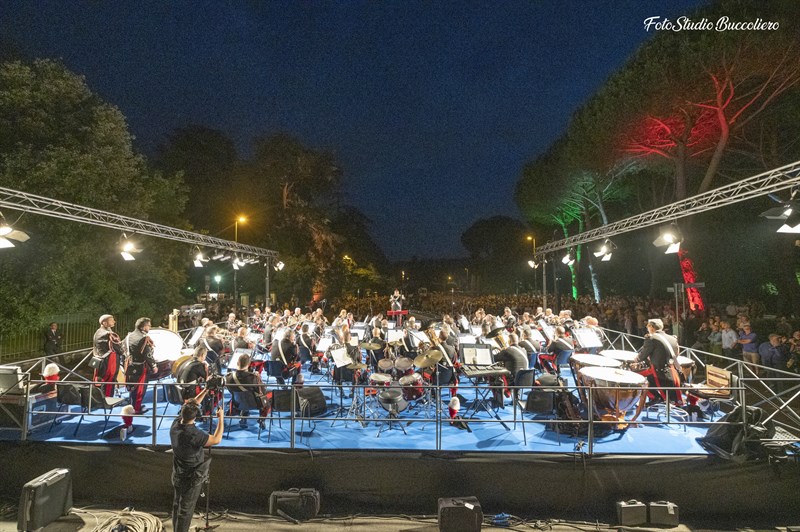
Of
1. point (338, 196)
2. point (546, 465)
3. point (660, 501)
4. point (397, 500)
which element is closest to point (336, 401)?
point (397, 500)

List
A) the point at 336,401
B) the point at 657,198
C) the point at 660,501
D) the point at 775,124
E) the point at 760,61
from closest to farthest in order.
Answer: the point at 660,501, the point at 336,401, the point at 760,61, the point at 775,124, the point at 657,198

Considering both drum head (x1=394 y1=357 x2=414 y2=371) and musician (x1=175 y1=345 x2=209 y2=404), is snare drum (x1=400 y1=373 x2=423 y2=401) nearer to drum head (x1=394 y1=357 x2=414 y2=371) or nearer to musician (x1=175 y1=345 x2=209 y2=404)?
drum head (x1=394 y1=357 x2=414 y2=371)

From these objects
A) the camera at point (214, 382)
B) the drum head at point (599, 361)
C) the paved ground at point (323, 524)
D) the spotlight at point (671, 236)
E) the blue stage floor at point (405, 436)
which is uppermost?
the spotlight at point (671, 236)

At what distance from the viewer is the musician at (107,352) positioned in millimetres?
7305

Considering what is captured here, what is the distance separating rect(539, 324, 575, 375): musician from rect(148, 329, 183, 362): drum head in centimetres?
764

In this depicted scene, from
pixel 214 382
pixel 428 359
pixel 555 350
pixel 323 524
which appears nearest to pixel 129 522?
pixel 214 382

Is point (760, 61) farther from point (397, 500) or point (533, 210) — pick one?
point (533, 210)

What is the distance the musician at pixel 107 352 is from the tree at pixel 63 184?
772 cm

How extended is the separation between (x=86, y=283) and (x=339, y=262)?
19.0 metres

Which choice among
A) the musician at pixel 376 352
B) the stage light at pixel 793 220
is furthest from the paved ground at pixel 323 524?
the stage light at pixel 793 220

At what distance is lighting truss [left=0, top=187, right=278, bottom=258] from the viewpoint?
834 cm

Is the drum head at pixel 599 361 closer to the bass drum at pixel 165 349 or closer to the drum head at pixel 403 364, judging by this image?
the drum head at pixel 403 364

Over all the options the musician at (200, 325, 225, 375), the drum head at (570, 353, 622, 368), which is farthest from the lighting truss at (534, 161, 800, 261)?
the musician at (200, 325, 225, 375)

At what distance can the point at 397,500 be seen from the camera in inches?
227
